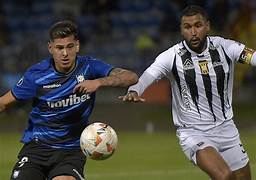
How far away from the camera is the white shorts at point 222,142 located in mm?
8891

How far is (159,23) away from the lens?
1099 inches

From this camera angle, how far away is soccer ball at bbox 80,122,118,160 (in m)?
8.33

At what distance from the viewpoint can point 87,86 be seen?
8.20 m

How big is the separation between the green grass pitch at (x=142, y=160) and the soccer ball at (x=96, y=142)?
4404 millimetres

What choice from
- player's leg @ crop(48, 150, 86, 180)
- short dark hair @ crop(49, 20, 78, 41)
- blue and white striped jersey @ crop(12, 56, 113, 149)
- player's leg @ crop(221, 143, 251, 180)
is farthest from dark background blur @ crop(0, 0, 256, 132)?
short dark hair @ crop(49, 20, 78, 41)

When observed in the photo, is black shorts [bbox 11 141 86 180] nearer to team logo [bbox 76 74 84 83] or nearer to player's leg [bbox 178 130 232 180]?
team logo [bbox 76 74 84 83]

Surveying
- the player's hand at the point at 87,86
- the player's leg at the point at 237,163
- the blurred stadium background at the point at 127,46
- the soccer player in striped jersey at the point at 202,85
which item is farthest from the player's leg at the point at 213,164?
the blurred stadium background at the point at 127,46

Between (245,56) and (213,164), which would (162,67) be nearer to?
(245,56)

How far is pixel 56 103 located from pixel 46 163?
24.4 inches

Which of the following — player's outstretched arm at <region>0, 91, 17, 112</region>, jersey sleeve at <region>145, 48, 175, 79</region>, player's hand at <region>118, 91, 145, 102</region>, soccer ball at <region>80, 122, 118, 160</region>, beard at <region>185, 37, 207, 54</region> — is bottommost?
soccer ball at <region>80, 122, 118, 160</region>

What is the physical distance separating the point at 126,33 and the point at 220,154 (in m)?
19.4

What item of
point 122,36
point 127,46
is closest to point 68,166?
point 127,46

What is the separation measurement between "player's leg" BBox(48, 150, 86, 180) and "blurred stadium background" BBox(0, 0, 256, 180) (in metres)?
7.94

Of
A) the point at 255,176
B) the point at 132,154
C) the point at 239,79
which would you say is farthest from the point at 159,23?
the point at 255,176
